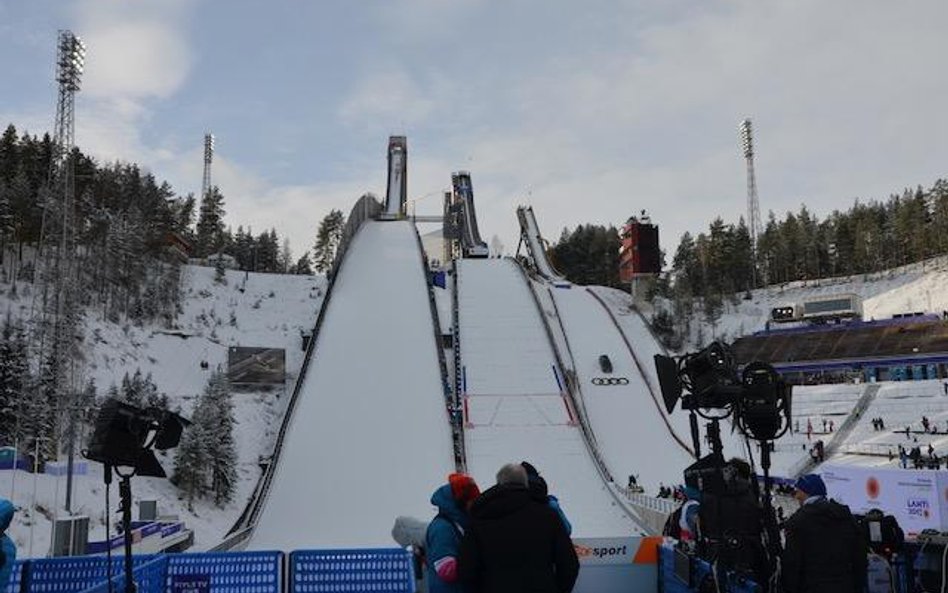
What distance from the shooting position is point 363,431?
18078 millimetres

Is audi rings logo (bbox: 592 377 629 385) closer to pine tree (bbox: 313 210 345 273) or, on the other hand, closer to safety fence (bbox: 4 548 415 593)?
safety fence (bbox: 4 548 415 593)

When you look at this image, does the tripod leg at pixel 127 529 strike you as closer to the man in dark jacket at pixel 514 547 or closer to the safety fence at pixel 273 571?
the safety fence at pixel 273 571

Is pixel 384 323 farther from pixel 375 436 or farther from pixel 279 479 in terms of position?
pixel 279 479

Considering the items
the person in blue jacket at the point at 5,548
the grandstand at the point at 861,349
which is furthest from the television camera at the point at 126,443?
the grandstand at the point at 861,349

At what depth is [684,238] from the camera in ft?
237

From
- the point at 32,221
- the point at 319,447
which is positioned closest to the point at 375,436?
the point at 319,447

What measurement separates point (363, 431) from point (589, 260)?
49.8m

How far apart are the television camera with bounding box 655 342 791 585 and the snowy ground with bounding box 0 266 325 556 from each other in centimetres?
1374

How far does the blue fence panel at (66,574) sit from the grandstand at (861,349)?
3379 cm

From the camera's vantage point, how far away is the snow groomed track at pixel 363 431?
1416cm

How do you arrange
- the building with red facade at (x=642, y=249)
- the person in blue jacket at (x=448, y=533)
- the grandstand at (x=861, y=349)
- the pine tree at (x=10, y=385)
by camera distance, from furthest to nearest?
the building with red facade at (x=642, y=249) < the grandstand at (x=861, y=349) < the pine tree at (x=10, y=385) < the person in blue jacket at (x=448, y=533)

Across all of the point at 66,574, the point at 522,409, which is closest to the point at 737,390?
the point at 66,574

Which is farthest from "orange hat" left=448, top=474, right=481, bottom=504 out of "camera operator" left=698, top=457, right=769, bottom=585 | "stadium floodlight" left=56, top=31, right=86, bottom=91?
"stadium floodlight" left=56, top=31, right=86, bottom=91

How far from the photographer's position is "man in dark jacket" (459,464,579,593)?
8.91 ft
